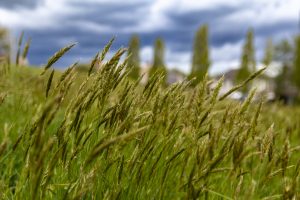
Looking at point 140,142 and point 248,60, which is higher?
point 140,142

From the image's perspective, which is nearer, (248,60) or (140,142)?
(140,142)

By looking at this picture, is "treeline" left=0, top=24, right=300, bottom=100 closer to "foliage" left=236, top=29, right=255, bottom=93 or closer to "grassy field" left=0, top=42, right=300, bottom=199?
"foliage" left=236, top=29, right=255, bottom=93

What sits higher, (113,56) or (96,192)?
(113,56)

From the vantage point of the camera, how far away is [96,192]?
262 cm

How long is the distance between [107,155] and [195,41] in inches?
3197

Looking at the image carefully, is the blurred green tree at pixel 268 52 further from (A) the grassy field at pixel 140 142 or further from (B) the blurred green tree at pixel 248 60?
(A) the grassy field at pixel 140 142

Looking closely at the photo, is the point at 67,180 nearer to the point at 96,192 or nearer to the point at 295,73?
the point at 96,192

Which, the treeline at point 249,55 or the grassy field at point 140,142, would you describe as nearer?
the grassy field at point 140,142

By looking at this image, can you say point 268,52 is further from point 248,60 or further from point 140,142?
point 140,142

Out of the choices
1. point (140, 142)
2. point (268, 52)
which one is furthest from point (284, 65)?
point (140, 142)

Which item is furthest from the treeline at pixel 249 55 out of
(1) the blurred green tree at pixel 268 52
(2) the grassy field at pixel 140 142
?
(2) the grassy field at pixel 140 142

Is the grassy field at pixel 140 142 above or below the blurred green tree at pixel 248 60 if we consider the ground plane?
above

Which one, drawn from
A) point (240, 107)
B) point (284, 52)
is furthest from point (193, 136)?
point (284, 52)

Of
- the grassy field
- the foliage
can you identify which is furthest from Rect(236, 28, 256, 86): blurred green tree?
the grassy field
